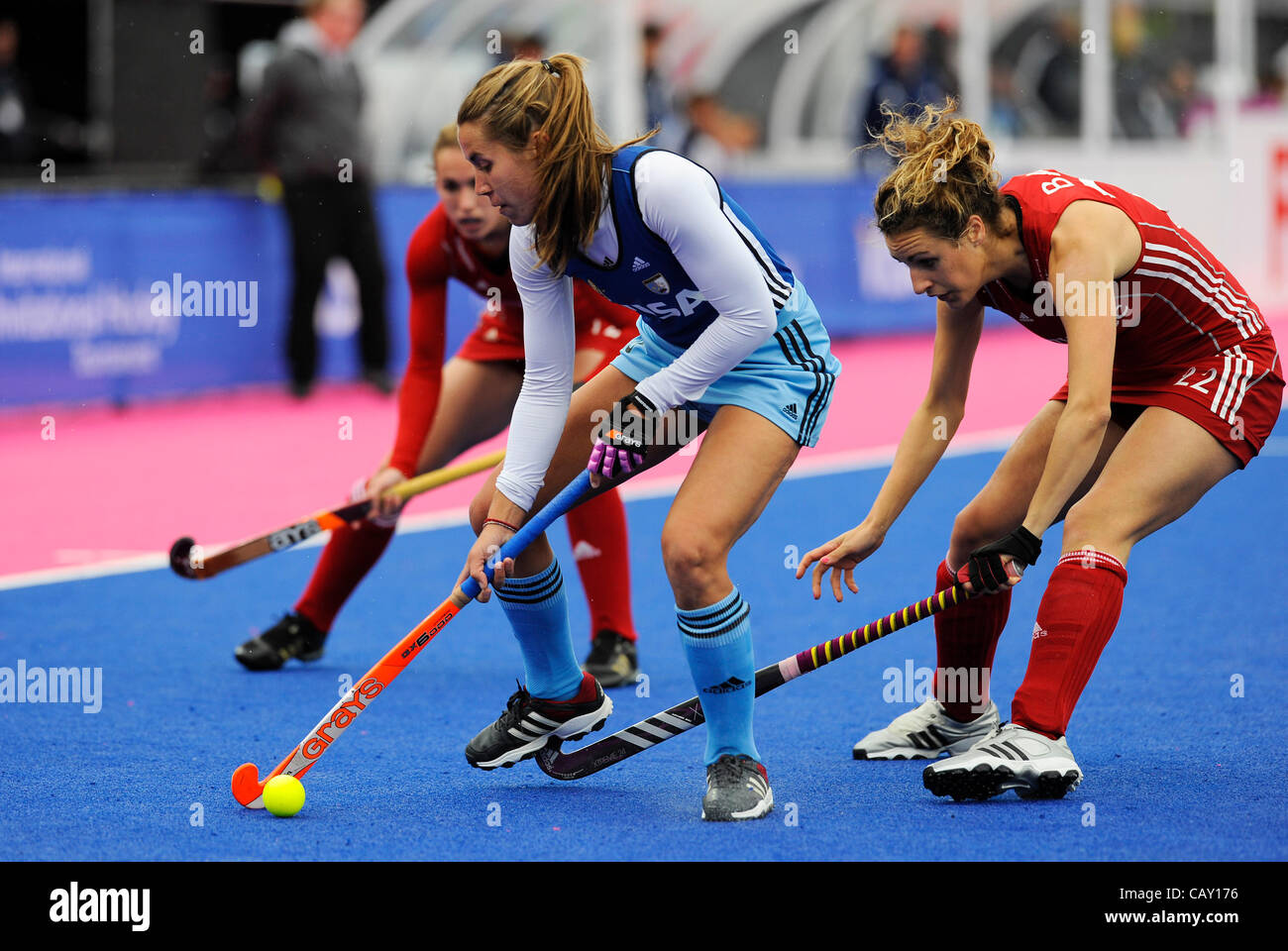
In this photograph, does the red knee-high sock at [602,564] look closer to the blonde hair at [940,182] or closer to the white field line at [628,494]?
the blonde hair at [940,182]

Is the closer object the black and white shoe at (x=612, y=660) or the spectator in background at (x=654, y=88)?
the black and white shoe at (x=612, y=660)

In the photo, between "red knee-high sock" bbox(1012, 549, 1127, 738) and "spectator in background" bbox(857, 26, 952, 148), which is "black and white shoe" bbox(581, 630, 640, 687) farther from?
"spectator in background" bbox(857, 26, 952, 148)

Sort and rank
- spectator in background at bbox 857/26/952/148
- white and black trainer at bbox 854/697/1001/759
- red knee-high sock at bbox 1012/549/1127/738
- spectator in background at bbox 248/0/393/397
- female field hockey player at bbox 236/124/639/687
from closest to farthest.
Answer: red knee-high sock at bbox 1012/549/1127/738 → white and black trainer at bbox 854/697/1001/759 → female field hockey player at bbox 236/124/639/687 → spectator in background at bbox 248/0/393/397 → spectator in background at bbox 857/26/952/148

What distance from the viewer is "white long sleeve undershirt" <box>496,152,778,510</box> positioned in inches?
146

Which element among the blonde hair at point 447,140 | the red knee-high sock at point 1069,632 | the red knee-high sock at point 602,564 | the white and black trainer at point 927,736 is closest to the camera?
the red knee-high sock at point 1069,632

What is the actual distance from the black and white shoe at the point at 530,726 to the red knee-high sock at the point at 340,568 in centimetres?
134

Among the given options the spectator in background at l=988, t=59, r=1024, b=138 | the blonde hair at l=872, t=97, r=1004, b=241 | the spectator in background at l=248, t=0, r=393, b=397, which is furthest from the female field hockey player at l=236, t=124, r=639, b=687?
the spectator in background at l=988, t=59, r=1024, b=138

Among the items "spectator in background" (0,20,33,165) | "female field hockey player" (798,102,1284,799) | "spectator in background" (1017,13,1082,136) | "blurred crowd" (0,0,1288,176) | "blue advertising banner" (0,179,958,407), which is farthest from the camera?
"spectator in background" (1017,13,1082,136)

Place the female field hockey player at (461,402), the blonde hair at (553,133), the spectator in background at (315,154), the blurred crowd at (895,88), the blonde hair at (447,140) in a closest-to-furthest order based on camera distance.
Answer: the blonde hair at (553,133) → the blonde hair at (447,140) → the female field hockey player at (461,402) → the spectator in background at (315,154) → the blurred crowd at (895,88)

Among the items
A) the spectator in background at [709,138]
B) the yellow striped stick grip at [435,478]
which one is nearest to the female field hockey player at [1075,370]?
the yellow striped stick grip at [435,478]

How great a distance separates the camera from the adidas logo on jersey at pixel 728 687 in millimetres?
3883

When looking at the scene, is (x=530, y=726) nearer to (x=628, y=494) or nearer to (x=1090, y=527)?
(x=1090, y=527)

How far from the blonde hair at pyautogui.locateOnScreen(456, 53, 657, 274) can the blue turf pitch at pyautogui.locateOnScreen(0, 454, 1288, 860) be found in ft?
4.31


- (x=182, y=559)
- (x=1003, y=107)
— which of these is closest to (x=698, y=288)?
(x=182, y=559)
